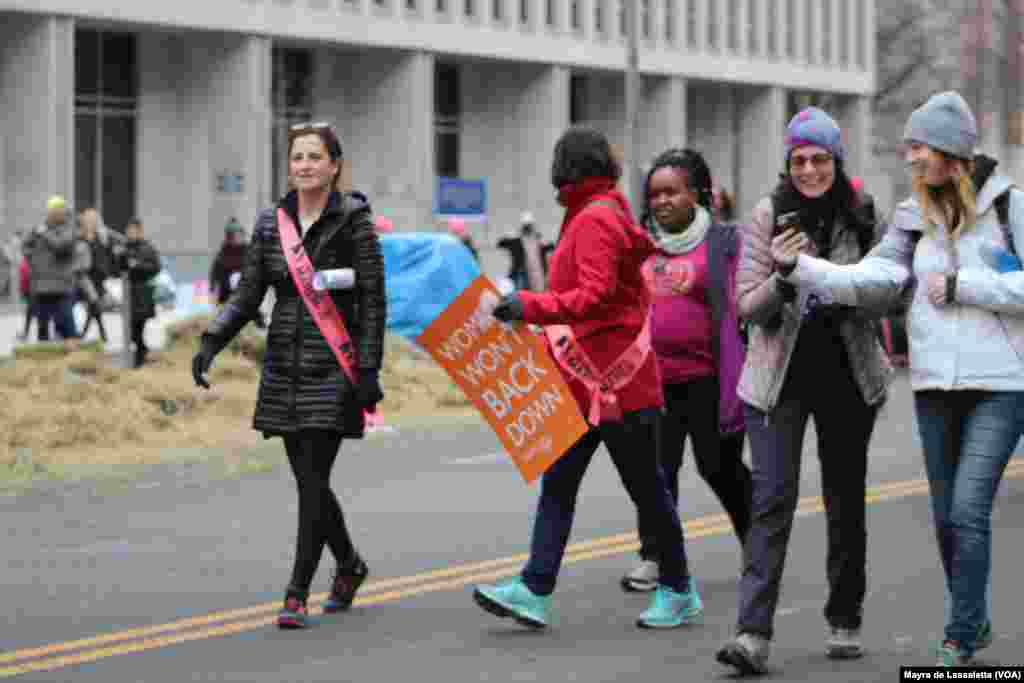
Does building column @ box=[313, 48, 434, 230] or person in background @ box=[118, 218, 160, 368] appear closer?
person in background @ box=[118, 218, 160, 368]

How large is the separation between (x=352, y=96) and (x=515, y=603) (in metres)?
56.5

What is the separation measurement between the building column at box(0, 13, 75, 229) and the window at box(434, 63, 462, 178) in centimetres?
1772

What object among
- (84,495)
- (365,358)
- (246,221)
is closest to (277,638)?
(365,358)

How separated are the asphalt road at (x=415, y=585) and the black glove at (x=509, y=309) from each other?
1118 mm

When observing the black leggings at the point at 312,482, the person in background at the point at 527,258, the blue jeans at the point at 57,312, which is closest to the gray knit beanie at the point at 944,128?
the black leggings at the point at 312,482

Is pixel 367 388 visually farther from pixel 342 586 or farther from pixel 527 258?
pixel 527 258

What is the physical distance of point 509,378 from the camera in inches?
334

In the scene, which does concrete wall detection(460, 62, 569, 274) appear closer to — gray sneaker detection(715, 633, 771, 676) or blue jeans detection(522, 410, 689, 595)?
blue jeans detection(522, 410, 689, 595)

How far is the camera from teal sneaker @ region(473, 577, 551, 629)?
8.32 metres

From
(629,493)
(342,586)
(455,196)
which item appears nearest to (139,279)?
(455,196)

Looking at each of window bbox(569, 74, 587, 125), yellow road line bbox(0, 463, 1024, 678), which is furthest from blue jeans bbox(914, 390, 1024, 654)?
window bbox(569, 74, 587, 125)

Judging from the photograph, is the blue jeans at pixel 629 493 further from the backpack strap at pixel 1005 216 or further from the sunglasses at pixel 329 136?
the backpack strap at pixel 1005 216

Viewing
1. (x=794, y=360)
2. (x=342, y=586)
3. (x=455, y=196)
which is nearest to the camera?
(x=794, y=360)

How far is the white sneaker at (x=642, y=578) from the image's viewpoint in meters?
9.50
